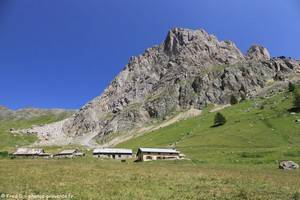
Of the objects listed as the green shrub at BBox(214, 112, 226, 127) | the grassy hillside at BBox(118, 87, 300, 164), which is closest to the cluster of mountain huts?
the grassy hillside at BBox(118, 87, 300, 164)

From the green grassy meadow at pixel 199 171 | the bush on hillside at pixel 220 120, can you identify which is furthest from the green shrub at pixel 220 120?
the green grassy meadow at pixel 199 171

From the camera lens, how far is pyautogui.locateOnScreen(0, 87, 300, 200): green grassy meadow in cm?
2821

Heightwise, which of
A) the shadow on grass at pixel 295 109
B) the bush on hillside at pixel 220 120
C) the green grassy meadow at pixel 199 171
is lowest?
the green grassy meadow at pixel 199 171

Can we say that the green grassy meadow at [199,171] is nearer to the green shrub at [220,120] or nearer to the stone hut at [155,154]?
the stone hut at [155,154]

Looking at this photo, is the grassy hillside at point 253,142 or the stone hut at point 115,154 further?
the stone hut at point 115,154

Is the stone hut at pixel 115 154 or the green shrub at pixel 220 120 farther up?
the green shrub at pixel 220 120

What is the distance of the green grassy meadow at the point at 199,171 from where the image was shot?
28206 millimetres

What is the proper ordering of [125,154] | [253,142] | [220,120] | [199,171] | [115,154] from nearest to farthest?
1. [199,171]
2. [253,142]
3. [115,154]
4. [125,154]
5. [220,120]

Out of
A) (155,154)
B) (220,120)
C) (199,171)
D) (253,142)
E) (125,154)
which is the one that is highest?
(220,120)

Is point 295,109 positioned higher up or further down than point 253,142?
higher up

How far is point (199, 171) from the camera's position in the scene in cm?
5081

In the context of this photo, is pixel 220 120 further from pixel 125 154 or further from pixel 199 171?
pixel 199 171

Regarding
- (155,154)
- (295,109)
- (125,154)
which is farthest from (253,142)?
(295,109)

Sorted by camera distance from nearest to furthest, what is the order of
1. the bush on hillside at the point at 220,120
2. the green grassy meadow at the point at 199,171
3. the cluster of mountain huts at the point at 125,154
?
the green grassy meadow at the point at 199,171
the cluster of mountain huts at the point at 125,154
the bush on hillside at the point at 220,120
